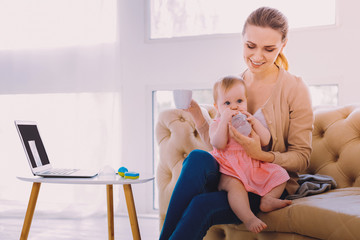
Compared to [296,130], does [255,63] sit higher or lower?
higher

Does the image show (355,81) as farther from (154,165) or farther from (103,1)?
(103,1)

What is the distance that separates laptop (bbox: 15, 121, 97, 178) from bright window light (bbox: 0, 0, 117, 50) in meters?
0.91

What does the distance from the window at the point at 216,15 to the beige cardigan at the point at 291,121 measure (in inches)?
39.3

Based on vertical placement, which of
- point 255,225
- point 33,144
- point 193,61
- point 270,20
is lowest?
point 255,225

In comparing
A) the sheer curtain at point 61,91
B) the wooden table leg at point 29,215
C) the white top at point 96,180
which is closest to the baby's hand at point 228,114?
the white top at point 96,180

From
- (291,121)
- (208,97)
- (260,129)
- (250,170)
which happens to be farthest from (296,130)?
(208,97)

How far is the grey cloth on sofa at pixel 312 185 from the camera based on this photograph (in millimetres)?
1444

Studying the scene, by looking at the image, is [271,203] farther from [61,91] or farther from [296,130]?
[61,91]

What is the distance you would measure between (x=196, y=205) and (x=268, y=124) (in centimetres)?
48

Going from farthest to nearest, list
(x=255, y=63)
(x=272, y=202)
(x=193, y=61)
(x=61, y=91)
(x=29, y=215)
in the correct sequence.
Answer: (x=61, y=91) < (x=193, y=61) < (x=29, y=215) < (x=255, y=63) < (x=272, y=202)

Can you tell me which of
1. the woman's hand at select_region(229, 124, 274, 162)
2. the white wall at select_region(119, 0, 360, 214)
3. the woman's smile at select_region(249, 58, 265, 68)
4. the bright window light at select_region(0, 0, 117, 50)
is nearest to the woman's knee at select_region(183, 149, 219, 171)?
the woman's hand at select_region(229, 124, 274, 162)

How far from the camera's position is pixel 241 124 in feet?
4.60

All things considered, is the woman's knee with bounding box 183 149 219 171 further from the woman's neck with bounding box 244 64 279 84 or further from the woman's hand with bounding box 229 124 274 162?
the woman's neck with bounding box 244 64 279 84

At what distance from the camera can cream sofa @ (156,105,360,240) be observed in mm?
1192
